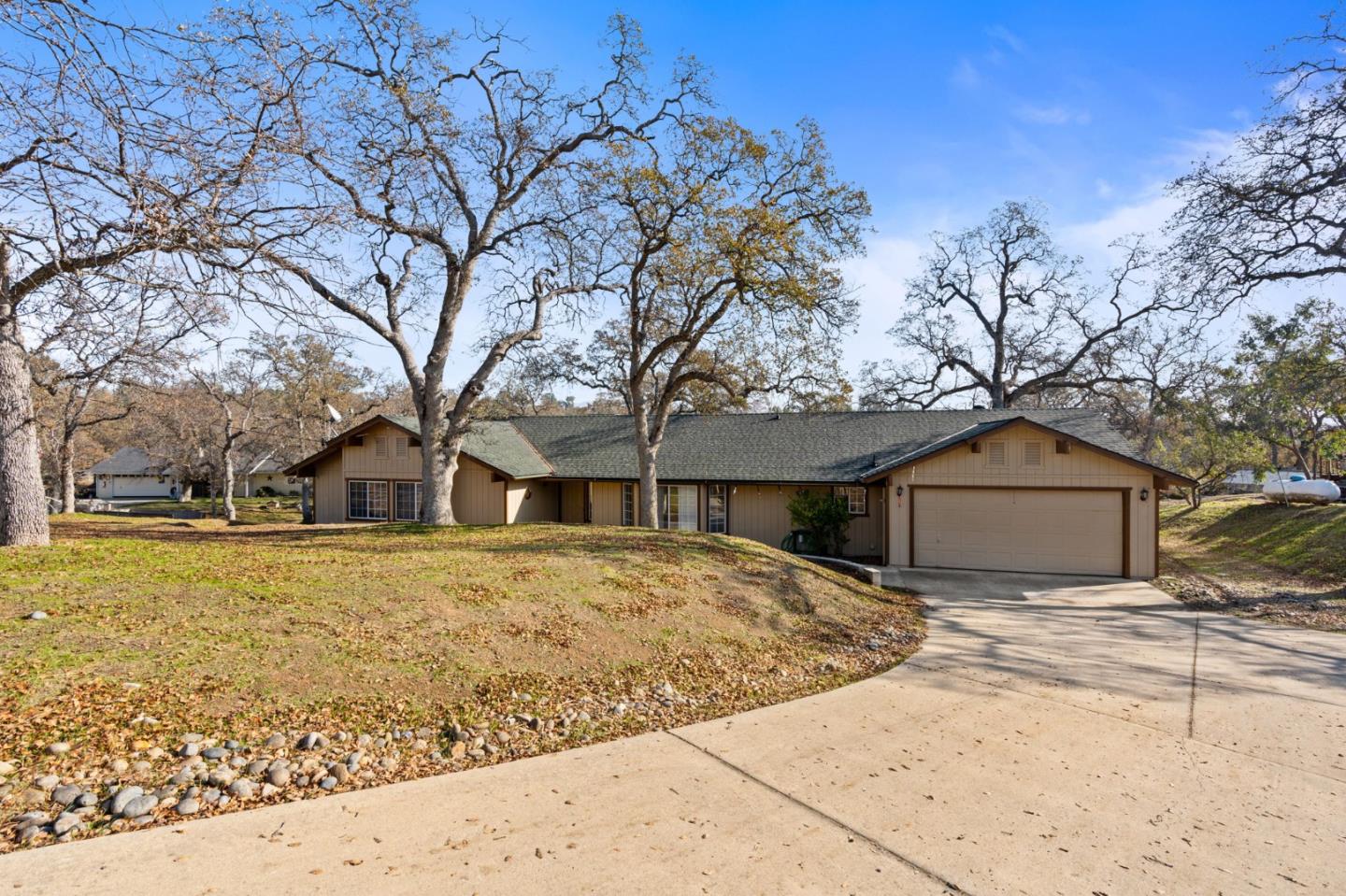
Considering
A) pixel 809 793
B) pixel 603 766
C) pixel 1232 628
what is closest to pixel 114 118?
pixel 603 766

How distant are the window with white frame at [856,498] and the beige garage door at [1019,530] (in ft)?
6.44

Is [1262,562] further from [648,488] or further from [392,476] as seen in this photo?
[392,476]

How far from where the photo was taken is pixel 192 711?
475 centimetres

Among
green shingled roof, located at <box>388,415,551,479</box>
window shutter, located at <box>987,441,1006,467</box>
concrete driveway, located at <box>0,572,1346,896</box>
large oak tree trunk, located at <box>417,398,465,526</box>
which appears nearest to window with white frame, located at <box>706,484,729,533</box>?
green shingled roof, located at <box>388,415,551,479</box>

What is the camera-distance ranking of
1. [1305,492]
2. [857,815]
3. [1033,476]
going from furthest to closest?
[1305,492] → [1033,476] → [857,815]

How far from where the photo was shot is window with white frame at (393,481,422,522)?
808 inches

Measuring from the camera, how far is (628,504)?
2055cm

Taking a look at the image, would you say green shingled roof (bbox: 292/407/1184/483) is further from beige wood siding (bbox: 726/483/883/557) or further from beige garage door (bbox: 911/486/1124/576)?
beige garage door (bbox: 911/486/1124/576)

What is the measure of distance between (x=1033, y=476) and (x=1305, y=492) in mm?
15295

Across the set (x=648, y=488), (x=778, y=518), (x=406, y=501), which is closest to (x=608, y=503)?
(x=648, y=488)

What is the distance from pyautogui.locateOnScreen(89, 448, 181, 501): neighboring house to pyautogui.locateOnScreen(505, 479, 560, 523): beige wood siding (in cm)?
4349

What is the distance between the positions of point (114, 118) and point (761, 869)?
628 centimetres

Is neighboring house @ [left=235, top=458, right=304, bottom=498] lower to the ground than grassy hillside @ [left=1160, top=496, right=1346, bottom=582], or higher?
higher

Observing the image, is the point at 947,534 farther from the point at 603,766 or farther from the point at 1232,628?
the point at 603,766
